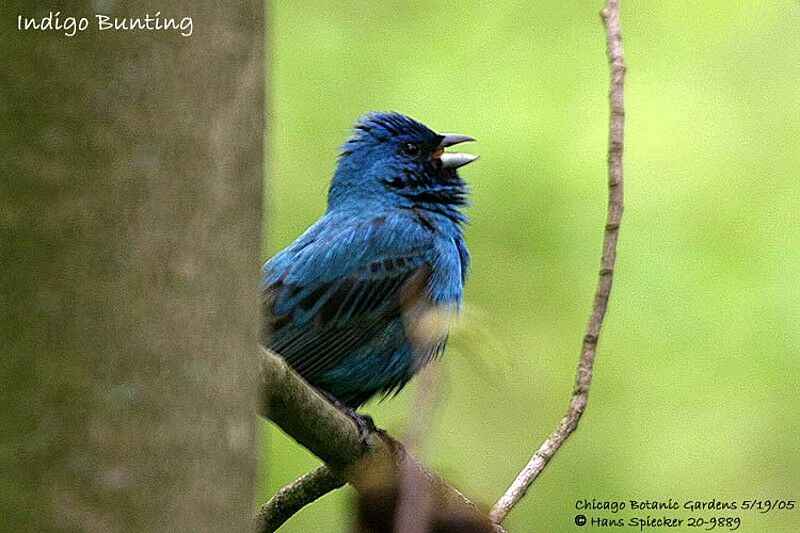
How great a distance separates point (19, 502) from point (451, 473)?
38cm

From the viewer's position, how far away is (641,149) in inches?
223

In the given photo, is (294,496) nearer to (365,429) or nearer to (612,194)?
(365,429)

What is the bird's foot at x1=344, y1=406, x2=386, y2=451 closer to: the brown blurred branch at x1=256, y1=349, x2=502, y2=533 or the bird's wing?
the brown blurred branch at x1=256, y1=349, x2=502, y2=533

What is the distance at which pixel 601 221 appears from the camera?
5434mm

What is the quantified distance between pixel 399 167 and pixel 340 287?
0.66 m

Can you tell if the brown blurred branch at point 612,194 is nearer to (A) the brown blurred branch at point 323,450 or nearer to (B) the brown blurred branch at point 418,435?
A: (A) the brown blurred branch at point 323,450

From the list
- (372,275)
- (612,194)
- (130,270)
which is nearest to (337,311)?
(372,275)

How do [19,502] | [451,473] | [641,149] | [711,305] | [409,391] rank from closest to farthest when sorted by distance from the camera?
[19,502] → [451,473] → [409,391] → [711,305] → [641,149]

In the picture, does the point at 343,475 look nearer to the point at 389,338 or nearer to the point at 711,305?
the point at 389,338

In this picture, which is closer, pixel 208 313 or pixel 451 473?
pixel 208 313

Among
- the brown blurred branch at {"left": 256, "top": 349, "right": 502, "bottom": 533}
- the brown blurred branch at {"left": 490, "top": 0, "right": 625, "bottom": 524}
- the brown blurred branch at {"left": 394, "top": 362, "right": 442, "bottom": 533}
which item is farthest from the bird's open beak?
the brown blurred branch at {"left": 394, "top": 362, "right": 442, "bottom": 533}

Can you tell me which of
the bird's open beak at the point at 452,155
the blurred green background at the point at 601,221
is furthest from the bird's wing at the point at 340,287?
the blurred green background at the point at 601,221

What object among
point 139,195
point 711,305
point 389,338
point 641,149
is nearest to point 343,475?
point 389,338

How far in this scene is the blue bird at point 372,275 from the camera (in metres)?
4.20
